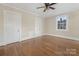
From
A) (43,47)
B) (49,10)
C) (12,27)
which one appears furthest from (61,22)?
(12,27)

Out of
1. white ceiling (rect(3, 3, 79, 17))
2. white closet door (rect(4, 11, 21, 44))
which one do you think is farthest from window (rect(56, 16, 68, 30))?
white closet door (rect(4, 11, 21, 44))

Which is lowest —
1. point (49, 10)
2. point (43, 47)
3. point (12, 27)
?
point (43, 47)

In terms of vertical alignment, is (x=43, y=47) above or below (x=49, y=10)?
below

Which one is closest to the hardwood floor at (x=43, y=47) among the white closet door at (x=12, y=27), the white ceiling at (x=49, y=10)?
the white closet door at (x=12, y=27)

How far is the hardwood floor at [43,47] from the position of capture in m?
1.29

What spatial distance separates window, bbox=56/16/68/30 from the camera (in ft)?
4.34

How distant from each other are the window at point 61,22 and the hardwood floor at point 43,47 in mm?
153

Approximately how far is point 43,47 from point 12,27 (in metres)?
0.50

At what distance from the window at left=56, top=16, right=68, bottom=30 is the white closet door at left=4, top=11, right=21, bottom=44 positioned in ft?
1.75

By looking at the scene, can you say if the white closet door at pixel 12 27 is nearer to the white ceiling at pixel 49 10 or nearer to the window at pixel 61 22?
the white ceiling at pixel 49 10

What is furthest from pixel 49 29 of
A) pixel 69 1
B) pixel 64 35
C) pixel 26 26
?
pixel 69 1

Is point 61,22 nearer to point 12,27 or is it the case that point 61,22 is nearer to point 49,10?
point 49,10

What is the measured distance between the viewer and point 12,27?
1.33 metres

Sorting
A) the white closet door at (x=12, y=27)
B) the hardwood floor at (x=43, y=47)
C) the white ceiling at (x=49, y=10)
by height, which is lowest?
the hardwood floor at (x=43, y=47)
